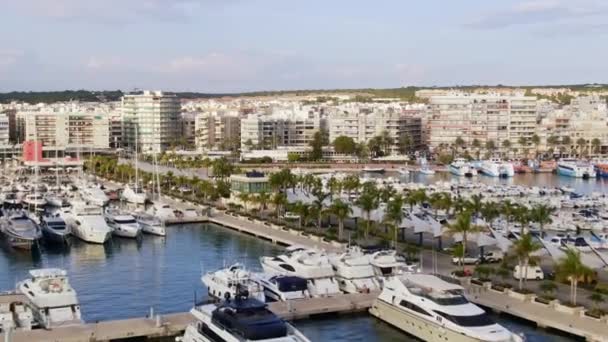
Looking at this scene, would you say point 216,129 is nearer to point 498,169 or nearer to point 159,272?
point 498,169

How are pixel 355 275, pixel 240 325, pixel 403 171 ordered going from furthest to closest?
1. pixel 403 171
2. pixel 355 275
3. pixel 240 325

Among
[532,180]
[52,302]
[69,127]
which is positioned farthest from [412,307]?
[69,127]

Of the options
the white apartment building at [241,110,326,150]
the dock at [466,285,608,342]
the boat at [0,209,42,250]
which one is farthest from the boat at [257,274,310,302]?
the white apartment building at [241,110,326,150]

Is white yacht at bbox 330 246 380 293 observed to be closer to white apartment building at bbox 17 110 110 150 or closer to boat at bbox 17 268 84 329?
boat at bbox 17 268 84 329

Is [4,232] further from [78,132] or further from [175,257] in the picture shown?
[78,132]

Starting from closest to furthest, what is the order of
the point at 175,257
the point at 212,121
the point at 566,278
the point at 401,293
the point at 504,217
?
the point at 401,293
the point at 566,278
the point at 175,257
the point at 504,217
the point at 212,121

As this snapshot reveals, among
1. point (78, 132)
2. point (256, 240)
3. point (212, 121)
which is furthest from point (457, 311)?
point (212, 121)

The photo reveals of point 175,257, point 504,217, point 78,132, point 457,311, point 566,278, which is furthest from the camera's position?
point 78,132
